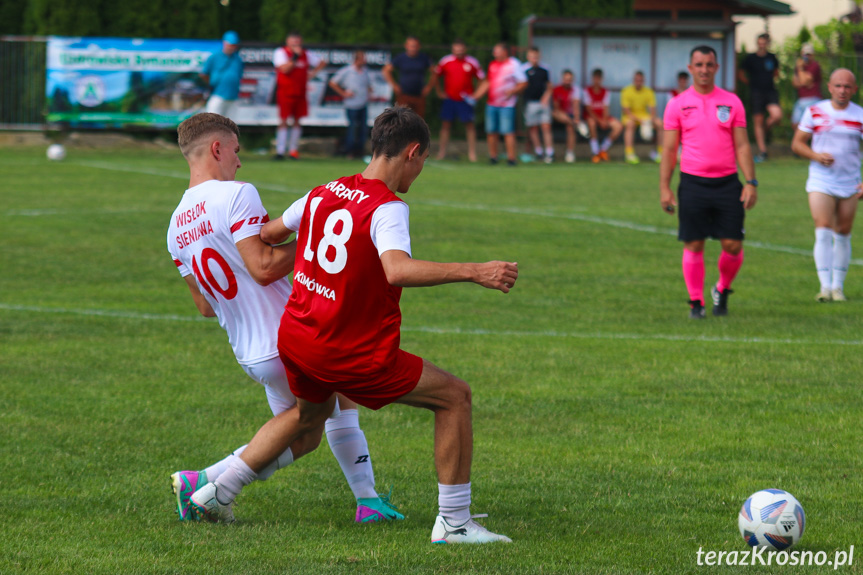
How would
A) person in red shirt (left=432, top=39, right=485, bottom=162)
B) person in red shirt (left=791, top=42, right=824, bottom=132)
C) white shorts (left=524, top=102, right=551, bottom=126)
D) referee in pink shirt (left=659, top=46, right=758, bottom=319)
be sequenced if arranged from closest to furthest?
referee in pink shirt (left=659, top=46, right=758, bottom=319), person in red shirt (left=432, top=39, right=485, bottom=162), white shorts (left=524, top=102, right=551, bottom=126), person in red shirt (left=791, top=42, right=824, bottom=132)

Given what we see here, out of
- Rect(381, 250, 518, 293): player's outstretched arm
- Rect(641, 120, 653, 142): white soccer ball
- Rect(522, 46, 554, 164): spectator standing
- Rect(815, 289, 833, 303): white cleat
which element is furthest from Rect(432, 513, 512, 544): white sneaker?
Rect(641, 120, 653, 142): white soccer ball

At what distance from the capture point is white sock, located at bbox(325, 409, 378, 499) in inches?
197

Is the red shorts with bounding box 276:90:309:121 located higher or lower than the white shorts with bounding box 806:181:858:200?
higher

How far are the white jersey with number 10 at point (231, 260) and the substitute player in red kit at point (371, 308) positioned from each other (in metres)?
0.17

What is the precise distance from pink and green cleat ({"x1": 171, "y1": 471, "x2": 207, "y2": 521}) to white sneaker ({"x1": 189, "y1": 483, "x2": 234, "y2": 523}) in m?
0.03

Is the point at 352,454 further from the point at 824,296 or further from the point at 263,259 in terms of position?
the point at 824,296

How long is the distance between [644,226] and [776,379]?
814cm

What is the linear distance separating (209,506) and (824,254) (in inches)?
310

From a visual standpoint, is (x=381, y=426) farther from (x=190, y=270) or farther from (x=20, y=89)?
(x=20, y=89)

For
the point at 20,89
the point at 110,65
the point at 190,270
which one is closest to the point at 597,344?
the point at 190,270

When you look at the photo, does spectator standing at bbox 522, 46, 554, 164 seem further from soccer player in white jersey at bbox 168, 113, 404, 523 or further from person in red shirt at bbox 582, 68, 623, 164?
soccer player in white jersey at bbox 168, 113, 404, 523

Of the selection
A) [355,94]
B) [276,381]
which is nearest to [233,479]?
[276,381]
